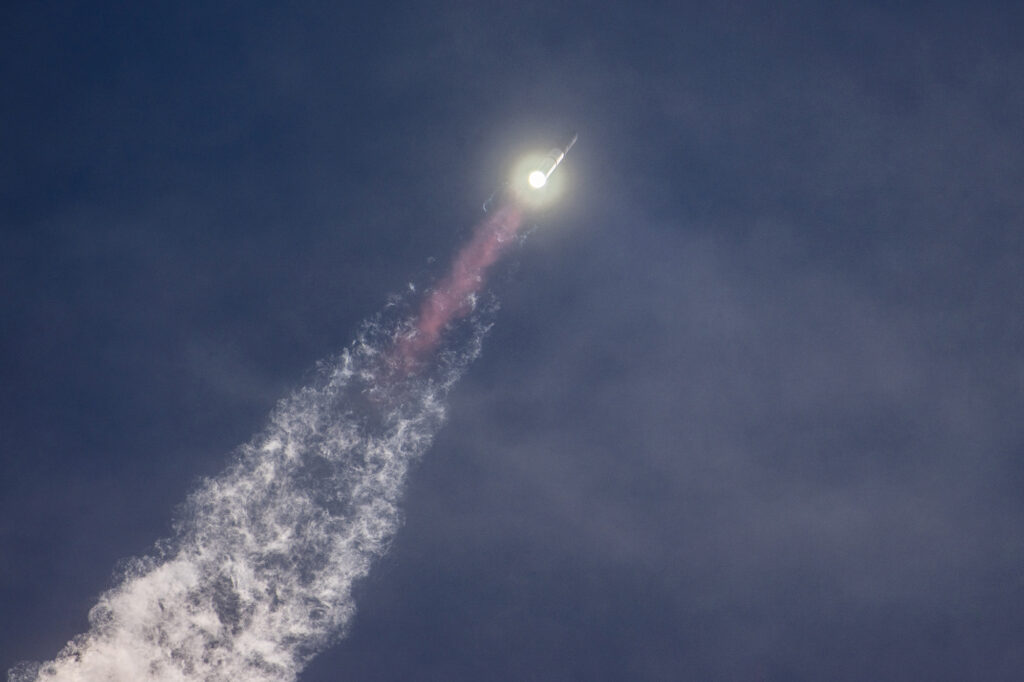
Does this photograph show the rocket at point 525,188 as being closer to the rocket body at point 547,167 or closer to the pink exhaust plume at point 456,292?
the rocket body at point 547,167

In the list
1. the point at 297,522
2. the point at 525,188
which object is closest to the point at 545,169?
the point at 525,188

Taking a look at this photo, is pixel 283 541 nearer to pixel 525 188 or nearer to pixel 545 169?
pixel 525 188

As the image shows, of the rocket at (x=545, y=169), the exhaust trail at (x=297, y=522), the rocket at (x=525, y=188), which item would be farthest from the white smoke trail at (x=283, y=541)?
the rocket at (x=545, y=169)

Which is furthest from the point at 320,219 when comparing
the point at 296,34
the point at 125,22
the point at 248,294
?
the point at 125,22

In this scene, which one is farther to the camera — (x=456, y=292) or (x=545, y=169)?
(x=456, y=292)

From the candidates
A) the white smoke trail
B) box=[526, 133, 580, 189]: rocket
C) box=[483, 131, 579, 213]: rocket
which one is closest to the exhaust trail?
the white smoke trail

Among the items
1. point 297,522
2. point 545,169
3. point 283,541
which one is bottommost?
point 283,541

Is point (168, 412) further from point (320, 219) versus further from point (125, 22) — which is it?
point (125, 22)

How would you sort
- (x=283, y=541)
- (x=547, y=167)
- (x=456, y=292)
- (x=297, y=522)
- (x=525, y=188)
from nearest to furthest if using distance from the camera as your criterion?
(x=283, y=541) → (x=297, y=522) → (x=547, y=167) → (x=456, y=292) → (x=525, y=188)
